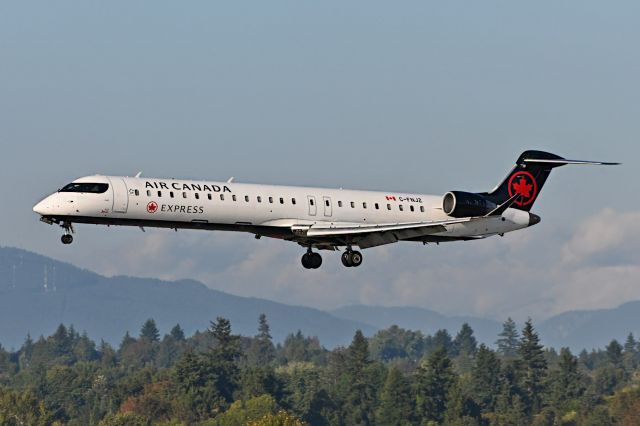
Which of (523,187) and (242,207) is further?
(523,187)

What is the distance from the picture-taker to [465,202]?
227 feet

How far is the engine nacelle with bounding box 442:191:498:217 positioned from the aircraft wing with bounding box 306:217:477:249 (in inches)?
84.4

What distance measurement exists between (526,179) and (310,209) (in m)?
13.7

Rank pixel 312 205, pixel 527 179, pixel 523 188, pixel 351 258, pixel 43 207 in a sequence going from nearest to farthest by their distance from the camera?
pixel 43 207, pixel 312 205, pixel 351 258, pixel 523 188, pixel 527 179

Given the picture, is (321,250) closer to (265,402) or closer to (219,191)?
(219,191)

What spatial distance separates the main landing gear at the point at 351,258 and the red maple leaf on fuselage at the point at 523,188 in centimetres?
1052

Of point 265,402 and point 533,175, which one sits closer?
point 533,175

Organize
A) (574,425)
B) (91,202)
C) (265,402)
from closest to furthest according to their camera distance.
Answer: (91,202) < (265,402) < (574,425)

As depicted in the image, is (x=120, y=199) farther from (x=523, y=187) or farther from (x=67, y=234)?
(x=523, y=187)

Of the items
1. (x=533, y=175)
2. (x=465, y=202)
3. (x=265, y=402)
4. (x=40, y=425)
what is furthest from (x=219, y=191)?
(x=40, y=425)

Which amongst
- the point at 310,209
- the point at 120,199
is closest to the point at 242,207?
the point at 310,209

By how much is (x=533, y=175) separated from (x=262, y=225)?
657 inches

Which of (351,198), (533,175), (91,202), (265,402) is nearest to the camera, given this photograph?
(91,202)

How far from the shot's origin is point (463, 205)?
227ft
